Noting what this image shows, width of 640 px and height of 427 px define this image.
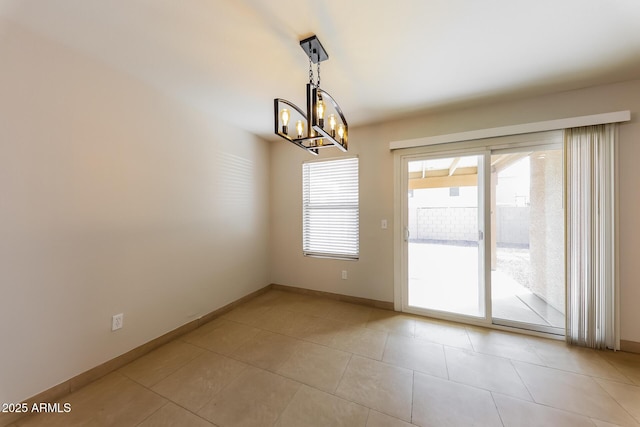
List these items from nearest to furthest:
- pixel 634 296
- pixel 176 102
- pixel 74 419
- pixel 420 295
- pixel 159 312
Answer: pixel 74 419 < pixel 634 296 < pixel 159 312 < pixel 176 102 < pixel 420 295

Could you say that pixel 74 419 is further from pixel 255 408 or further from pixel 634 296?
pixel 634 296

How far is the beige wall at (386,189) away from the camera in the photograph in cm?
197

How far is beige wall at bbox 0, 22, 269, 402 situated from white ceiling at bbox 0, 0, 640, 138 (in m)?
0.30

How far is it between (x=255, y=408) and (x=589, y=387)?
2449 millimetres

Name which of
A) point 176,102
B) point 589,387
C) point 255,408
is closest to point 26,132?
point 176,102

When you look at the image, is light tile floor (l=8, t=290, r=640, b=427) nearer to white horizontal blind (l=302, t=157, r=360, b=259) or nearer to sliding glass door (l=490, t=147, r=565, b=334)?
sliding glass door (l=490, t=147, r=565, b=334)

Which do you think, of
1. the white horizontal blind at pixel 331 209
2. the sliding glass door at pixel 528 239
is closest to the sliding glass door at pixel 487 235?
the sliding glass door at pixel 528 239

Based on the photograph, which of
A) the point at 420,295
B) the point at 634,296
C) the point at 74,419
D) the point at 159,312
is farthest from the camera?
the point at 420,295

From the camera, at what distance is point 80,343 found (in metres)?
1.65

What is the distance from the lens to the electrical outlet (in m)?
1.83

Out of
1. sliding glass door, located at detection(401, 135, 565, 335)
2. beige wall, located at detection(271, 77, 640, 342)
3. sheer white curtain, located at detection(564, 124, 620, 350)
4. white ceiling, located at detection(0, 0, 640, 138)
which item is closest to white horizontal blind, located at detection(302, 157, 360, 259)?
beige wall, located at detection(271, 77, 640, 342)

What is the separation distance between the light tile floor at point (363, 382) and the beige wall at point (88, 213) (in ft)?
A: 1.26

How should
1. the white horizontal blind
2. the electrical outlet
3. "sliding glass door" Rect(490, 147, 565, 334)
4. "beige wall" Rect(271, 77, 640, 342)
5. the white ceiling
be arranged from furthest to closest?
the white horizontal blind, "sliding glass door" Rect(490, 147, 565, 334), "beige wall" Rect(271, 77, 640, 342), the electrical outlet, the white ceiling

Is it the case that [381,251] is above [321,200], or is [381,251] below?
below
